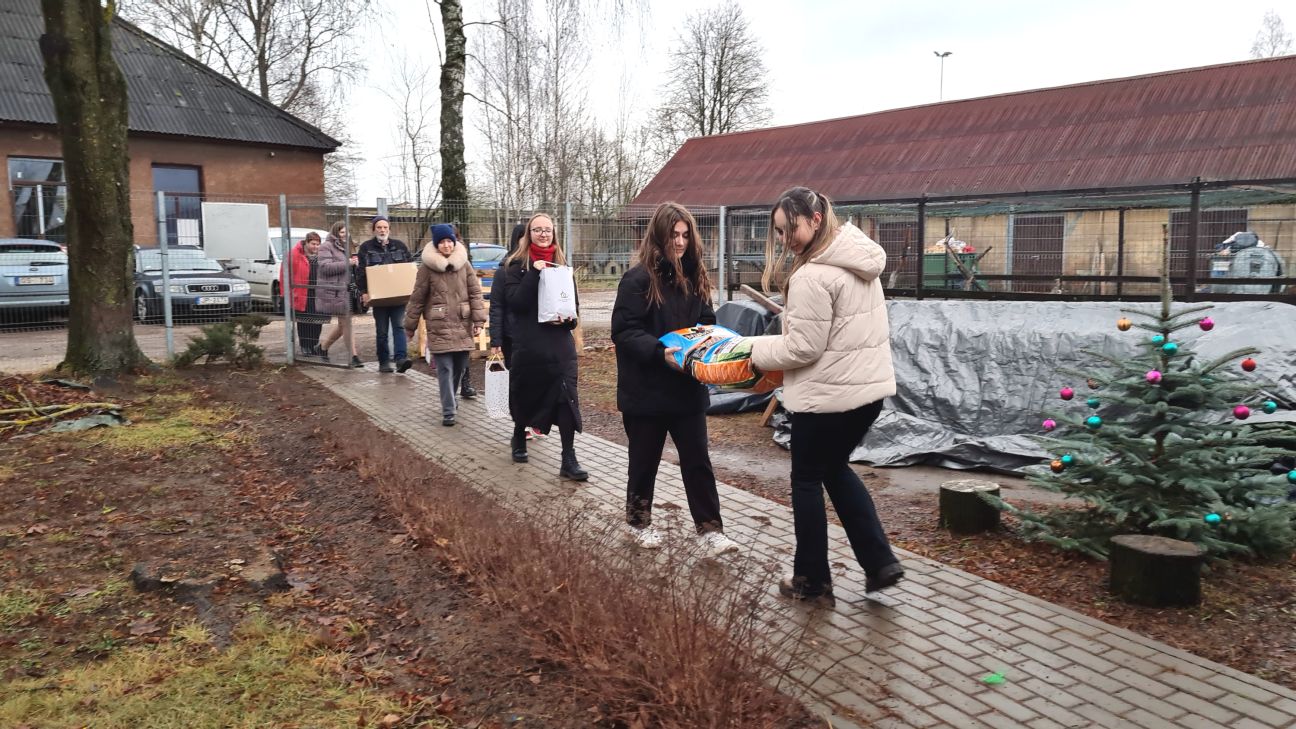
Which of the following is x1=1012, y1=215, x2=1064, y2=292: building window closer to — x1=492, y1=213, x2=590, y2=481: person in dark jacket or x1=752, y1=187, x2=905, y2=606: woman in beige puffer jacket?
x1=492, y1=213, x2=590, y2=481: person in dark jacket

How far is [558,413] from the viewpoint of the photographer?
21.7 ft

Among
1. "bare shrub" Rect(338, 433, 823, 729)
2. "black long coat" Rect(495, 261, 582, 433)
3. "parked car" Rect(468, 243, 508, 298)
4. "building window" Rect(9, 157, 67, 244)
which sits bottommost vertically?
"bare shrub" Rect(338, 433, 823, 729)

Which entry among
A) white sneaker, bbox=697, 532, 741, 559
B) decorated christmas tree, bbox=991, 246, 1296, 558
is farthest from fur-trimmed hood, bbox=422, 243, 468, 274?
decorated christmas tree, bbox=991, 246, 1296, 558

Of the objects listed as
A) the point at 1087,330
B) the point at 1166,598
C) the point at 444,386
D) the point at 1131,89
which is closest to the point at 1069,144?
the point at 1131,89

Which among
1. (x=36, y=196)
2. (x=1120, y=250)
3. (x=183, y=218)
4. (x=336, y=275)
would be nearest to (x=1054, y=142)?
(x=1120, y=250)

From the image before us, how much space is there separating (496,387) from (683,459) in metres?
3.07

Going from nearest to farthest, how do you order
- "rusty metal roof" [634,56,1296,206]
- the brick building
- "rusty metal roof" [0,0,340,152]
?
"rusty metal roof" [634,56,1296,206] → the brick building → "rusty metal roof" [0,0,340,152]

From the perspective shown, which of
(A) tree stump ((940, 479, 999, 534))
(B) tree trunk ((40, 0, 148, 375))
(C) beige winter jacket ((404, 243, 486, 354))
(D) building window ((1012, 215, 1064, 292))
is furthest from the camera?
(D) building window ((1012, 215, 1064, 292))

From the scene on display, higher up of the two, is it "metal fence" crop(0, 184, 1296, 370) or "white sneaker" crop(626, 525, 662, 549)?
"metal fence" crop(0, 184, 1296, 370)

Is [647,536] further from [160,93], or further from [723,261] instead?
[160,93]

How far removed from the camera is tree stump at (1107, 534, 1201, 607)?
4148 millimetres

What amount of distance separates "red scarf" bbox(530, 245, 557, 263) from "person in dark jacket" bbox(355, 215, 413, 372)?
5428 mm

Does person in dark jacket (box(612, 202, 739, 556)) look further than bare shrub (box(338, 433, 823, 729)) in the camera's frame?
Yes

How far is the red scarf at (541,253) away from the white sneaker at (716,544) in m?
2.48
